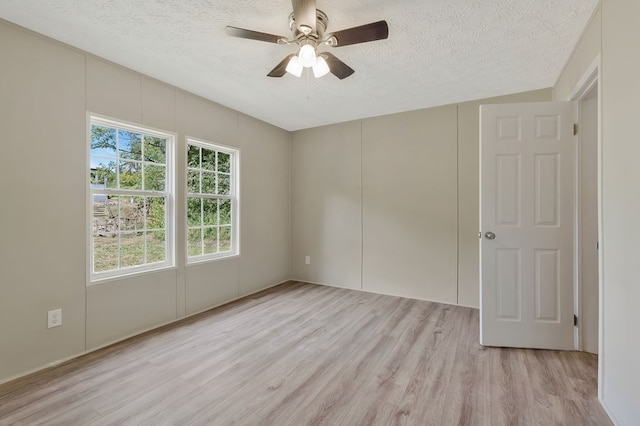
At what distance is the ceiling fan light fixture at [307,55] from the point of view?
1.81m

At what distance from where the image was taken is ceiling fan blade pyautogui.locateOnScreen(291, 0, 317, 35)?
1.59m

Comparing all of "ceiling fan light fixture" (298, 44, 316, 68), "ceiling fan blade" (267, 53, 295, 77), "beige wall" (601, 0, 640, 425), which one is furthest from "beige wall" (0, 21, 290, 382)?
"beige wall" (601, 0, 640, 425)

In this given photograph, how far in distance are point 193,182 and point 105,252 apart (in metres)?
1.15

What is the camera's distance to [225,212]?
3.78 meters

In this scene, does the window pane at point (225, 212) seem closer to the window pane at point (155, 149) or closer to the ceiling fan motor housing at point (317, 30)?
the window pane at point (155, 149)

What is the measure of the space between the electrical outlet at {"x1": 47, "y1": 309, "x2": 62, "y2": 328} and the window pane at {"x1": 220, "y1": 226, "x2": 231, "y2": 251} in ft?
5.60

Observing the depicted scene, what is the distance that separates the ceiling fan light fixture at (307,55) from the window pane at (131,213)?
2.16 m

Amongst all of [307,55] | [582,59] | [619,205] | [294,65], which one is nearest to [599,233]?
[619,205]

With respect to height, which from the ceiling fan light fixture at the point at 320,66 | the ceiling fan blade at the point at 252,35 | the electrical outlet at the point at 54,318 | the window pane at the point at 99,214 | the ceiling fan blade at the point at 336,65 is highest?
the ceiling fan blade at the point at 252,35

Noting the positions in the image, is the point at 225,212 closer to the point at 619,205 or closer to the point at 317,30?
the point at 317,30

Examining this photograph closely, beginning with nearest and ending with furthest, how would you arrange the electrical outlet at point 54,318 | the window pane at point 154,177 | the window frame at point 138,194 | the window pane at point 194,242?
the electrical outlet at point 54,318
the window frame at point 138,194
the window pane at point 154,177
the window pane at point 194,242

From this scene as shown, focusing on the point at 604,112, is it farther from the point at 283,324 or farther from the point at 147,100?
the point at 147,100

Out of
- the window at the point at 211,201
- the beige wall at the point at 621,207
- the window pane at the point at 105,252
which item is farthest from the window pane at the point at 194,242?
the beige wall at the point at 621,207

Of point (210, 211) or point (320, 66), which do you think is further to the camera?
point (210, 211)
